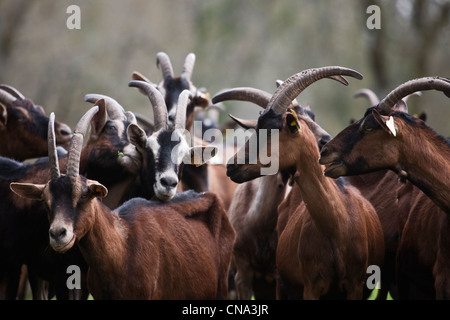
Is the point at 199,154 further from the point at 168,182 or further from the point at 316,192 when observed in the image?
the point at 316,192

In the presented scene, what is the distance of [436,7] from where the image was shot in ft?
67.8

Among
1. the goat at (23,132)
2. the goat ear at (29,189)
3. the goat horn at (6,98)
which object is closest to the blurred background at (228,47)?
the goat horn at (6,98)

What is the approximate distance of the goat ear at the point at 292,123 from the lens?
729cm

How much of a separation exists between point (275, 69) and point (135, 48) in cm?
624

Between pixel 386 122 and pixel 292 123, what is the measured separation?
1.00 m

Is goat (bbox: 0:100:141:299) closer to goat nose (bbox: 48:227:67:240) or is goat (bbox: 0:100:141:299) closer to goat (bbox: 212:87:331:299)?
goat (bbox: 212:87:331:299)

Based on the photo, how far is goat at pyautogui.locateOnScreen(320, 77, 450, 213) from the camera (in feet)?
→ 22.0

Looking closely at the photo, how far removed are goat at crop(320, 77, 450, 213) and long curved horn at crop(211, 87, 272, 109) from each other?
1.64 metres

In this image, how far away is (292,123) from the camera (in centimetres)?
731

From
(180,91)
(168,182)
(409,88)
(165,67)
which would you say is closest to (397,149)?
(409,88)

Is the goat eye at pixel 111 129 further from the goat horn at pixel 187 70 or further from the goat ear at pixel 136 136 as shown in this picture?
the goat horn at pixel 187 70

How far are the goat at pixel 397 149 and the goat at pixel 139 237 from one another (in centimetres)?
157

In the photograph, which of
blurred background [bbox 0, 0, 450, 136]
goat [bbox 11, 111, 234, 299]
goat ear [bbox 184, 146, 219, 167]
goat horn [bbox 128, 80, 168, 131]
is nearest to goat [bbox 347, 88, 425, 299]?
goat [bbox 11, 111, 234, 299]
